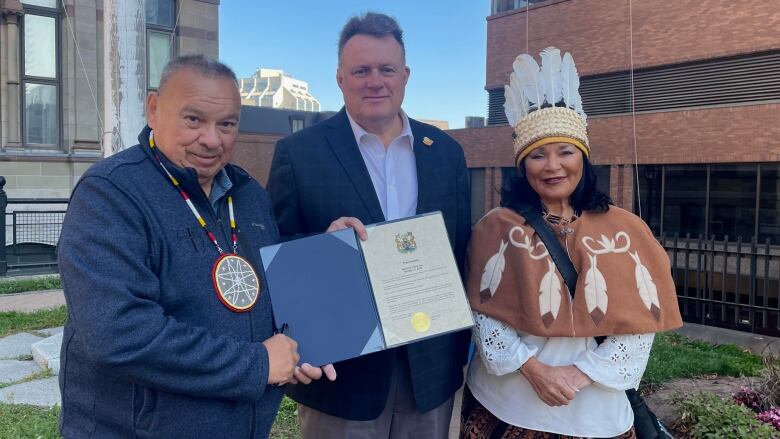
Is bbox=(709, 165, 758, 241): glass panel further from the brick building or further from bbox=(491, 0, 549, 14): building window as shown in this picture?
bbox=(491, 0, 549, 14): building window

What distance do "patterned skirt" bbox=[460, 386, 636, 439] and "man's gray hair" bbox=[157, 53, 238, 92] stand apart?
1.69m

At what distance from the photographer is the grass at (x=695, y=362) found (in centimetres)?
514

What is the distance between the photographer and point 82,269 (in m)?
1.51

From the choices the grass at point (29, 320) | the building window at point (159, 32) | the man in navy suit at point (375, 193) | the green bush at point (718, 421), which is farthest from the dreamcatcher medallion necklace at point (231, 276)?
the building window at point (159, 32)

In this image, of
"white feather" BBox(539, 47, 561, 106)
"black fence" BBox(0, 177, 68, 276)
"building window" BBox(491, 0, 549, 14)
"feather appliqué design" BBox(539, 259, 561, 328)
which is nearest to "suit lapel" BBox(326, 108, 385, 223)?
"feather appliqué design" BBox(539, 259, 561, 328)

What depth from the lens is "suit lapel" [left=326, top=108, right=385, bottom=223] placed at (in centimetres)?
252

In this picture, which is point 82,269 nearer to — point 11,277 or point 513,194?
point 513,194

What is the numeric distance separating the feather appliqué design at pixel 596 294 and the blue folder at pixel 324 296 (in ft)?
2.69

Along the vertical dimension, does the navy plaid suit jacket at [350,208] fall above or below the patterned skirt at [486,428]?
above

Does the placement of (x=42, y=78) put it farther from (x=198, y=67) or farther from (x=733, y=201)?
(x=733, y=201)

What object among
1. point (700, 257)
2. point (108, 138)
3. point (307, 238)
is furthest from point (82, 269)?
point (700, 257)

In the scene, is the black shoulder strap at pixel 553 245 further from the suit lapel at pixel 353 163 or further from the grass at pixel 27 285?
the grass at pixel 27 285

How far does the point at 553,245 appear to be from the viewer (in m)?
2.37

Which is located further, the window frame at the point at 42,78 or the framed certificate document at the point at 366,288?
the window frame at the point at 42,78
